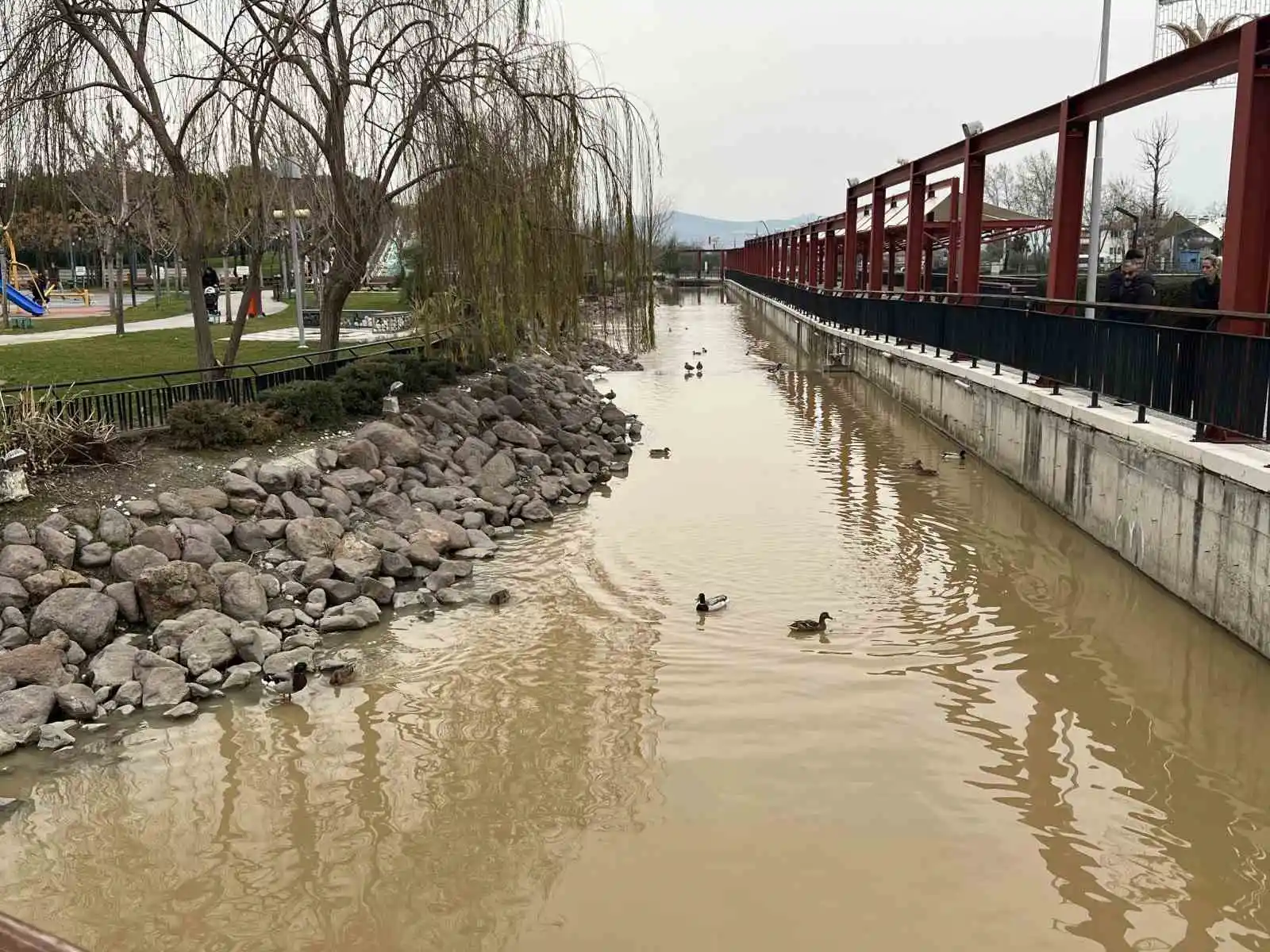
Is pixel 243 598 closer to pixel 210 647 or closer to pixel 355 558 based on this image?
pixel 210 647

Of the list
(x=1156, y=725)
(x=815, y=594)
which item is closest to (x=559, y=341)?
(x=815, y=594)

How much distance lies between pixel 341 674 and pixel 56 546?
2.77m

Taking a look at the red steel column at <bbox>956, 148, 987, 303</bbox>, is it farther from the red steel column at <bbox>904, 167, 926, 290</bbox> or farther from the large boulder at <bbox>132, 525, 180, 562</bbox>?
the large boulder at <bbox>132, 525, 180, 562</bbox>

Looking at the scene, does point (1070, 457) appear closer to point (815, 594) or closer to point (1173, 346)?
point (1173, 346)

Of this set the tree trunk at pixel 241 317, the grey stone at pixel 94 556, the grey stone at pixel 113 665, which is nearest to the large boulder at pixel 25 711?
the grey stone at pixel 113 665

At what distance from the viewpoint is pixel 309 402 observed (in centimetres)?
1369

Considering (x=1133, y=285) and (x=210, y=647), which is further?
(x=1133, y=285)

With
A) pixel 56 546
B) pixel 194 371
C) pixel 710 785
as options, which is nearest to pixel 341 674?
pixel 56 546

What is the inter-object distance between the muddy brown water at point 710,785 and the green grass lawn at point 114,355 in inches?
325

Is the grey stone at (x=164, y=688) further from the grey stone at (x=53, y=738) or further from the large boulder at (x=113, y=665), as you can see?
the grey stone at (x=53, y=738)

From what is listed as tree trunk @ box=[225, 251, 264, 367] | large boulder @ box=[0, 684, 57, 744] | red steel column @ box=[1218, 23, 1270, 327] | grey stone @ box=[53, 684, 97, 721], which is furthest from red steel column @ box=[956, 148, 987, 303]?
large boulder @ box=[0, 684, 57, 744]

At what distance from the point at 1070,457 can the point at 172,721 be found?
9.58m

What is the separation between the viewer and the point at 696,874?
5605 mm

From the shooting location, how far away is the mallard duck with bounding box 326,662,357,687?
8031 millimetres
